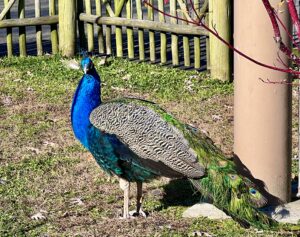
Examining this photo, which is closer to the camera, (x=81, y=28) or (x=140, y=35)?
(x=140, y=35)

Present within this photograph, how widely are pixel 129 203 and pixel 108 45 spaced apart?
487cm

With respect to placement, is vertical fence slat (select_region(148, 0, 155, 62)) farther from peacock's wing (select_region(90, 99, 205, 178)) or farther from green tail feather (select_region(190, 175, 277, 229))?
green tail feather (select_region(190, 175, 277, 229))

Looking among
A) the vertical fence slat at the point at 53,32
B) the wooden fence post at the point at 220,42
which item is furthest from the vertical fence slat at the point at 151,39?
the vertical fence slat at the point at 53,32

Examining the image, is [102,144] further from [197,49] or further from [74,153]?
[197,49]

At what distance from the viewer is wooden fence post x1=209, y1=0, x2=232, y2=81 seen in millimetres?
9141

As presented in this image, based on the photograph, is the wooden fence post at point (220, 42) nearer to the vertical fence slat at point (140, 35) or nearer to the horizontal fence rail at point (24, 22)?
the vertical fence slat at point (140, 35)

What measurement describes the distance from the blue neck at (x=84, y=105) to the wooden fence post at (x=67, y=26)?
189 inches

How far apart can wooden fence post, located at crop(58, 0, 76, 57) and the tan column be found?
5129 mm

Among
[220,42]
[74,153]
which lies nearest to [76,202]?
[74,153]

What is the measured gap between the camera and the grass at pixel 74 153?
5.52 meters

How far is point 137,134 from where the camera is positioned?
5402 mm

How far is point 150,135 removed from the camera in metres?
5.41

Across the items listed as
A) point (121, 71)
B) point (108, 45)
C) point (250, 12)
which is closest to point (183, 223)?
point (250, 12)

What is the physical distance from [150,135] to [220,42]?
3899 millimetres
